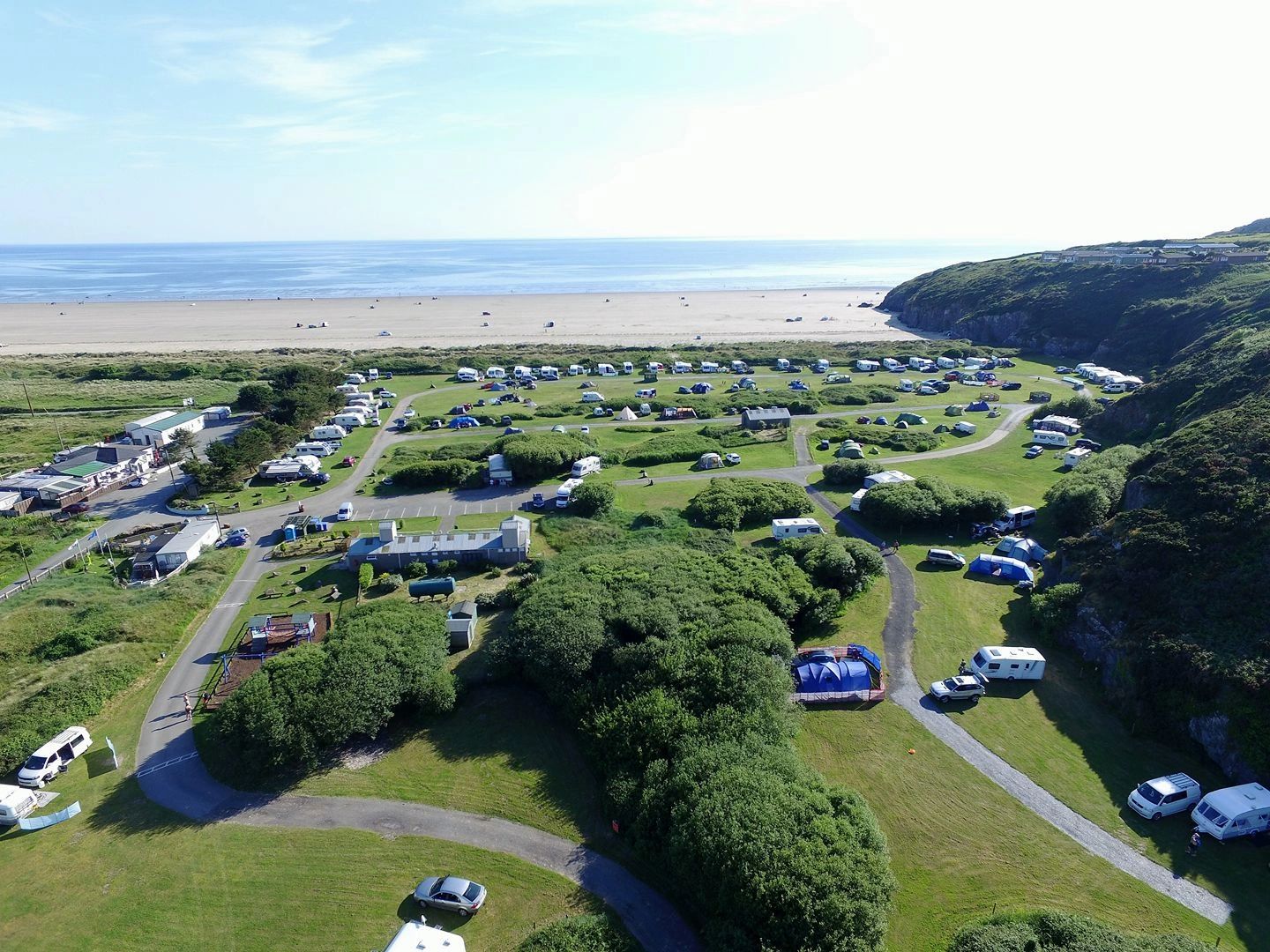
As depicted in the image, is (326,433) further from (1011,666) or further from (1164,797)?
(1164,797)

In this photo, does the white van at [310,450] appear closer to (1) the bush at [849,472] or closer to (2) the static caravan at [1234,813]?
(1) the bush at [849,472]

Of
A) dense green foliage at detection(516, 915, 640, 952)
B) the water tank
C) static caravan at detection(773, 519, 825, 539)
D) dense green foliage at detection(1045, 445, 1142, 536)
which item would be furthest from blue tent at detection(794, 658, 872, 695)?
dense green foliage at detection(1045, 445, 1142, 536)

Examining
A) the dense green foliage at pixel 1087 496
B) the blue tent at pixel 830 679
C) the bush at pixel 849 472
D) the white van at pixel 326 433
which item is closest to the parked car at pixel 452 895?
the blue tent at pixel 830 679

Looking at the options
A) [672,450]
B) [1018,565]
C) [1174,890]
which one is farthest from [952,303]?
[1174,890]

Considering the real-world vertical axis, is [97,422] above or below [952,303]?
below

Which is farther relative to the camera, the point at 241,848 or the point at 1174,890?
the point at 241,848

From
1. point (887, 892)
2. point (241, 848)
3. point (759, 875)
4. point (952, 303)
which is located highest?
point (952, 303)

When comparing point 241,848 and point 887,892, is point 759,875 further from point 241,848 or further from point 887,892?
point 241,848
